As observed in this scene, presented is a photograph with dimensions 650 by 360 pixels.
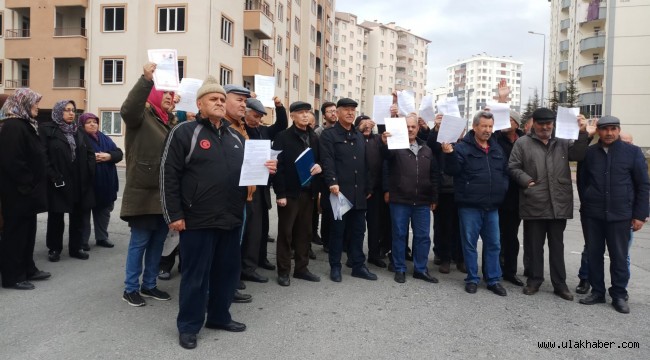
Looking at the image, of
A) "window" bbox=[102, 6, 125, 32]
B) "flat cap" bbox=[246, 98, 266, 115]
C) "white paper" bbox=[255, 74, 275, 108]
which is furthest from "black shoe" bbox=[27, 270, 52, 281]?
"window" bbox=[102, 6, 125, 32]

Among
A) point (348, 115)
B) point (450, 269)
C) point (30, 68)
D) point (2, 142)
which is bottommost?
→ point (450, 269)

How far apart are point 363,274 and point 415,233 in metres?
0.87

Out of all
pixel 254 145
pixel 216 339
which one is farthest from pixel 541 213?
pixel 216 339

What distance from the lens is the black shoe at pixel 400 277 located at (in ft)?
20.7

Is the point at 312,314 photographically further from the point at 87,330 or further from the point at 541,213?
the point at 541,213

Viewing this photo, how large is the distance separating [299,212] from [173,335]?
243 centimetres

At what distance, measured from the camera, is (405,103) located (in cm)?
679

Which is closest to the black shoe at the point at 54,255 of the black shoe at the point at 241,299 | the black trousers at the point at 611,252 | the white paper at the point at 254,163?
the black shoe at the point at 241,299

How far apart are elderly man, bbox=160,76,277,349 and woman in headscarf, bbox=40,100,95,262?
325 centimetres

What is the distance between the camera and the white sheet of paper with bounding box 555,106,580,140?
5656 millimetres

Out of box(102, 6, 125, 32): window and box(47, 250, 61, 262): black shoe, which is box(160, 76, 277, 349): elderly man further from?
box(102, 6, 125, 32): window

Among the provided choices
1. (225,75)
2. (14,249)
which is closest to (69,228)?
(14,249)

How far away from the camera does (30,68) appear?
3120 centimetres

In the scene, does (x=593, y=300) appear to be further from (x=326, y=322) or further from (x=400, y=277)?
(x=326, y=322)
